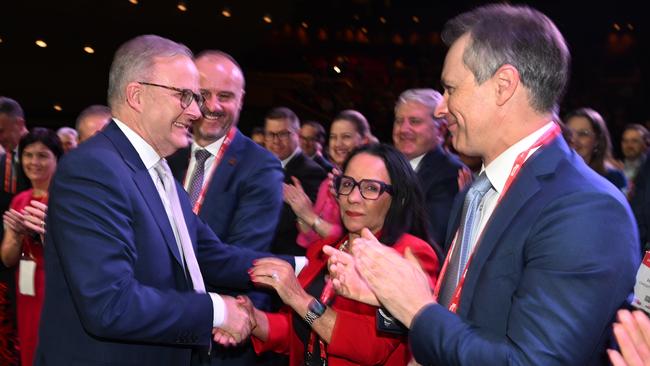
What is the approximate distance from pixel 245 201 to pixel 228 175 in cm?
13

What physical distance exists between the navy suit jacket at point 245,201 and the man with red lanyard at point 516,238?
59.2 inches

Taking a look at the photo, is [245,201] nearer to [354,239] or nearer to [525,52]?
[354,239]

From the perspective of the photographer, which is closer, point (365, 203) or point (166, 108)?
point (166, 108)

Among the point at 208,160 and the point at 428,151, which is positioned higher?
the point at 428,151

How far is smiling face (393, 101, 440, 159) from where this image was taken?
4.83m

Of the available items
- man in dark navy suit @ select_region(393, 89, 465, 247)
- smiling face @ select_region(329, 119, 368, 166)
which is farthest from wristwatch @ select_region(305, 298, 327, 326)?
smiling face @ select_region(329, 119, 368, 166)

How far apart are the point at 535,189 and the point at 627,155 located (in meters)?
6.70

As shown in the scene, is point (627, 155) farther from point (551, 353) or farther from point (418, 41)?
point (418, 41)

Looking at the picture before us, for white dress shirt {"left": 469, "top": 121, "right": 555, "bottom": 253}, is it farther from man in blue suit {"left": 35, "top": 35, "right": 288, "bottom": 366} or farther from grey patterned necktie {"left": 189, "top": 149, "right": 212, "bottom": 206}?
grey patterned necktie {"left": 189, "top": 149, "right": 212, "bottom": 206}

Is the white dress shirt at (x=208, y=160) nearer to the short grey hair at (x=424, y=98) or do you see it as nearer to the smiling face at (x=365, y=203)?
the smiling face at (x=365, y=203)

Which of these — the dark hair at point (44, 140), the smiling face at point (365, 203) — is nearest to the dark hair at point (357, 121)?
the dark hair at point (44, 140)

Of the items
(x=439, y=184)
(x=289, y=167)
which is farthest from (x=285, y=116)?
(x=439, y=184)

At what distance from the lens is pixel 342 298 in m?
2.84

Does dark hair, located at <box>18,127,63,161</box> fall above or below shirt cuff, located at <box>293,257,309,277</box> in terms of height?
above
